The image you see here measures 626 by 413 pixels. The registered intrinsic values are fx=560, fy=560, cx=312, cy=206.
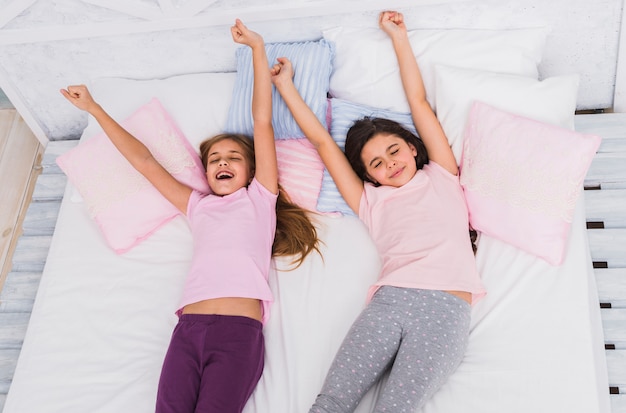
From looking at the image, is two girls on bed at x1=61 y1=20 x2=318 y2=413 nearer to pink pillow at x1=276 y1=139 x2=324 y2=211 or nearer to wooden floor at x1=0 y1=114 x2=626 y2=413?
pink pillow at x1=276 y1=139 x2=324 y2=211

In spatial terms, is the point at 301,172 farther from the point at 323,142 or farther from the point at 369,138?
the point at 369,138

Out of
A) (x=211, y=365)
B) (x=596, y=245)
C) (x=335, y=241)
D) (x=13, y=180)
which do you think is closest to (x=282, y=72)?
(x=335, y=241)

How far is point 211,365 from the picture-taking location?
1.45 metres

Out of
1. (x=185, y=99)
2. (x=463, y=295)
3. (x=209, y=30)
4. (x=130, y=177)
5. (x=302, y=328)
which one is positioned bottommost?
(x=302, y=328)

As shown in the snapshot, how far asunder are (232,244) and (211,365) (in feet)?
1.12

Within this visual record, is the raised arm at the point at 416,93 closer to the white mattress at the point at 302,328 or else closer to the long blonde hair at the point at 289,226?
the white mattress at the point at 302,328

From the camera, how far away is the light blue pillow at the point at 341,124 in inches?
68.1

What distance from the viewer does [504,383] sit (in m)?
1.36

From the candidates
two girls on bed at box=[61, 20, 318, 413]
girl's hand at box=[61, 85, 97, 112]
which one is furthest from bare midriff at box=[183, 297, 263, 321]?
girl's hand at box=[61, 85, 97, 112]

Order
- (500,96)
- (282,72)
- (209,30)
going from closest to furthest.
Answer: (500,96), (282,72), (209,30)

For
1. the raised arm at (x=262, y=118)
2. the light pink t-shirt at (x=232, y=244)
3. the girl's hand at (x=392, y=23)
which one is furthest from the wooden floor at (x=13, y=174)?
the girl's hand at (x=392, y=23)

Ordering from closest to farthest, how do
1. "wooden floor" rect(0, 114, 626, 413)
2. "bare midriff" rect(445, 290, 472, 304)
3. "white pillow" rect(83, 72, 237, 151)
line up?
1. "bare midriff" rect(445, 290, 472, 304)
2. "wooden floor" rect(0, 114, 626, 413)
3. "white pillow" rect(83, 72, 237, 151)

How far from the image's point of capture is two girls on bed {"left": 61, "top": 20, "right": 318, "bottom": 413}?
4.72 feet

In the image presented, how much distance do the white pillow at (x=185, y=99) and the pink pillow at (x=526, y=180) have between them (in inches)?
34.6
